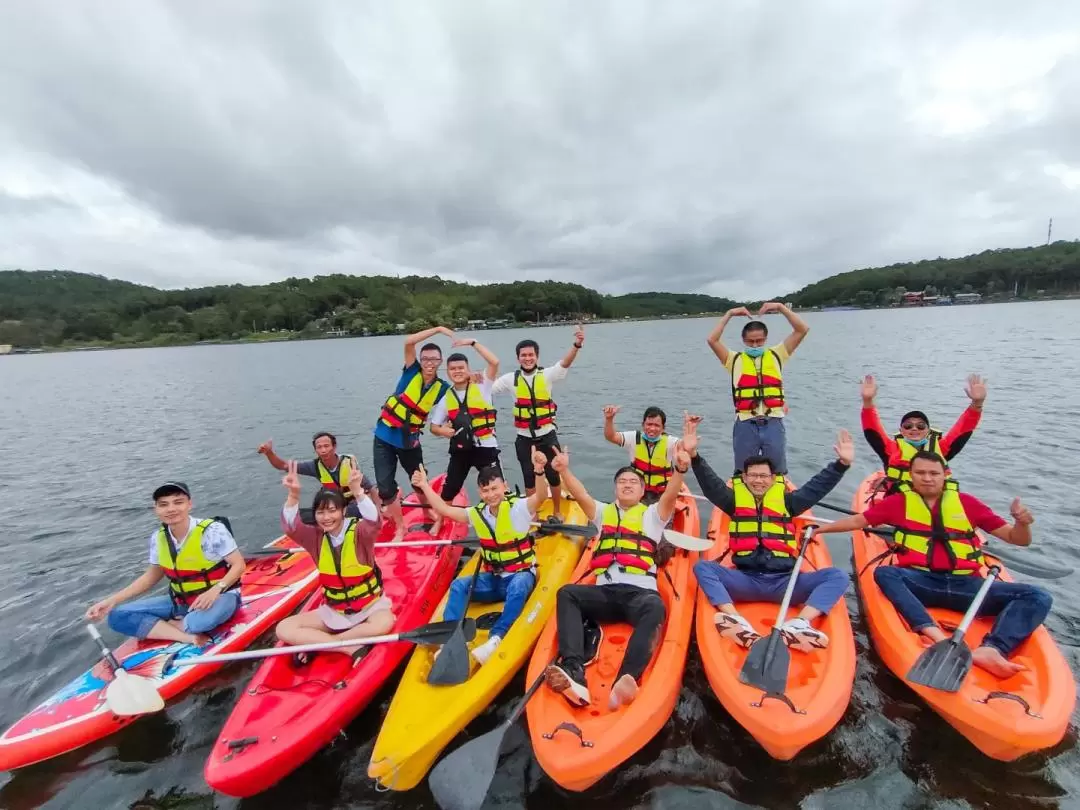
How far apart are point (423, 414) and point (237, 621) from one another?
3.00 m

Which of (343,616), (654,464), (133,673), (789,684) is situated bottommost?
(133,673)

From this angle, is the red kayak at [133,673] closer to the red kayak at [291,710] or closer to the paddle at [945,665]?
the red kayak at [291,710]

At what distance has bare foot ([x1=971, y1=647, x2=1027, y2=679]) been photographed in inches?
148

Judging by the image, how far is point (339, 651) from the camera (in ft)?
15.1

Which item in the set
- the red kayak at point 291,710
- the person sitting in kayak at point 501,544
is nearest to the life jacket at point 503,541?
the person sitting in kayak at point 501,544

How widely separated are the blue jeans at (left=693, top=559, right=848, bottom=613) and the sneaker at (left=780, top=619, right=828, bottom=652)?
34cm

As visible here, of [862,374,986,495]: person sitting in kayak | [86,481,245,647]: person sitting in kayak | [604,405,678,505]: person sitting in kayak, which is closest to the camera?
[86,481,245,647]: person sitting in kayak

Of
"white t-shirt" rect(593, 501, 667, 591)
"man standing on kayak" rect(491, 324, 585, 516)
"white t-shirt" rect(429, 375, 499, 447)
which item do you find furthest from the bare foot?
"white t-shirt" rect(429, 375, 499, 447)

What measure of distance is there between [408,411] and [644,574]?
363 centimetres

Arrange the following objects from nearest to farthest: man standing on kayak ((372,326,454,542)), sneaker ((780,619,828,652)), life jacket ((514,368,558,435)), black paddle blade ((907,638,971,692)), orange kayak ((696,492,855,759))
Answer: orange kayak ((696,492,855,759))
black paddle blade ((907,638,971,692))
sneaker ((780,619,828,652))
man standing on kayak ((372,326,454,542))
life jacket ((514,368,558,435))

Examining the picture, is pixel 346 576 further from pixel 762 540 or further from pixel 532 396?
pixel 762 540

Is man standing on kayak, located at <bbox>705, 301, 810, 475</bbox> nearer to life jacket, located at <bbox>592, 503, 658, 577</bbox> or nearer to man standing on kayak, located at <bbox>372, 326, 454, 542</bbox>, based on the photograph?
life jacket, located at <bbox>592, 503, 658, 577</bbox>

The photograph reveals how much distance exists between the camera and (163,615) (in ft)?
17.0

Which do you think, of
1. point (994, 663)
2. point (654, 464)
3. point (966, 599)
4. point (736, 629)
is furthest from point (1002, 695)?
point (654, 464)
